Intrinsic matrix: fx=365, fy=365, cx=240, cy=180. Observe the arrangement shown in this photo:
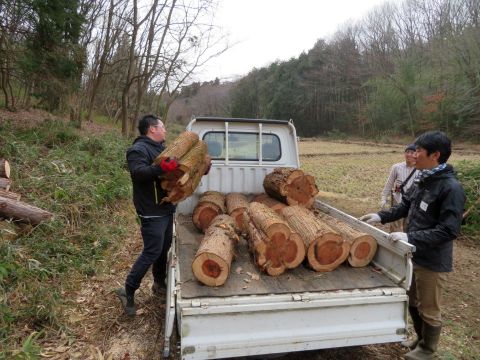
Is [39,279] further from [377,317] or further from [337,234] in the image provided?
[377,317]

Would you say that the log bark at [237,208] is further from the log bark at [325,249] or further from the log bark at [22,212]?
Answer: the log bark at [22,212]

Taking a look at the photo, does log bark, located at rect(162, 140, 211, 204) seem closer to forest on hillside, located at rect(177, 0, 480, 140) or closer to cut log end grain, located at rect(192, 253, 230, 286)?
cut log end grain, located at rect(192, 253, 230, 286)

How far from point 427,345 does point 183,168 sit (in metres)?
2.75

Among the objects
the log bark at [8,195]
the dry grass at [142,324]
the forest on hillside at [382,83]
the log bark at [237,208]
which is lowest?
the dry grass at [142,324]

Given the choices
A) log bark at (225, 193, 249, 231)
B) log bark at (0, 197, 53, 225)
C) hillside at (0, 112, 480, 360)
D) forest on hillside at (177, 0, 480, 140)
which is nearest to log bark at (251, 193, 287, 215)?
log bark at (225, 193, 249, 231)

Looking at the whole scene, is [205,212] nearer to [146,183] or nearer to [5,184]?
[146,183]

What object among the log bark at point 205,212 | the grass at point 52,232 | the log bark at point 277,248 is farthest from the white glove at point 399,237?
the grass at point 52,232

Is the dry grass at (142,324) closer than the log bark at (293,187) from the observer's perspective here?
Yes

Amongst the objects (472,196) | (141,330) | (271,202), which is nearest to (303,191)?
(271,202)

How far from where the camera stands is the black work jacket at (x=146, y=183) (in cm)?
359

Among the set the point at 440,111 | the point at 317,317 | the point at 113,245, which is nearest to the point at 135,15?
the point at 113,245

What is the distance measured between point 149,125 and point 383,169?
15.8m

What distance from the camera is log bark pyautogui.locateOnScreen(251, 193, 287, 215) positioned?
4.75m

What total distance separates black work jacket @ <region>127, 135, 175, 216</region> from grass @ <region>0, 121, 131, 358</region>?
142 cm
